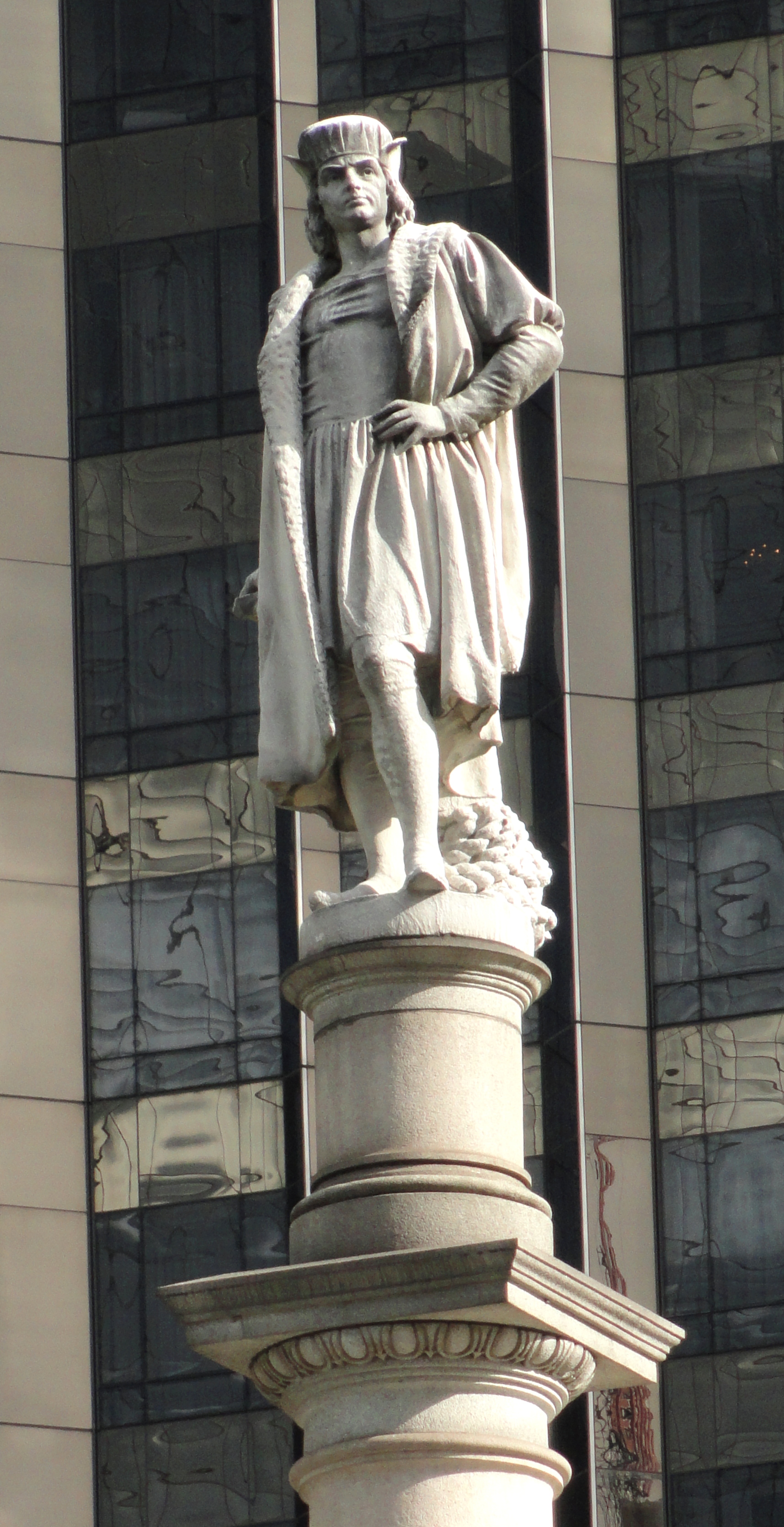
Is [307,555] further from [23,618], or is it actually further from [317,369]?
[23,618]

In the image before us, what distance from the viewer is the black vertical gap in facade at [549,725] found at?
2822 cm

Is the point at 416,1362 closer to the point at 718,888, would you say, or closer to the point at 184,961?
the point at 718,888

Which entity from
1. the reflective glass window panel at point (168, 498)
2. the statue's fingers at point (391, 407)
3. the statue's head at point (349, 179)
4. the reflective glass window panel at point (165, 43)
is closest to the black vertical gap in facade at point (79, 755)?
the reflective glass window panel at point (168, 498)

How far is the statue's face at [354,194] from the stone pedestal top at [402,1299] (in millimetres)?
3744

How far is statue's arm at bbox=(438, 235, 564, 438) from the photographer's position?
1142cm

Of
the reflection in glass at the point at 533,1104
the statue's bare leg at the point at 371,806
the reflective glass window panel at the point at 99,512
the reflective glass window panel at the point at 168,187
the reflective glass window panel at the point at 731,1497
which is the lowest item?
the reflective glass window panel at the point at 731,1497

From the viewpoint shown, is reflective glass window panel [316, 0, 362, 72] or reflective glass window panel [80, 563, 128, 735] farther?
reflective glass window panel [316, 0, 362, 72]

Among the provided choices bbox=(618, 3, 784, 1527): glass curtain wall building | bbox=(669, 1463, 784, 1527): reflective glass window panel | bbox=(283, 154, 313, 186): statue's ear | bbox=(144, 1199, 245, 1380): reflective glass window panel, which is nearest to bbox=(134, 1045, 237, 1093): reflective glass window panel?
bbox=(144, 1199, 245, 1380): reflective glass window panel

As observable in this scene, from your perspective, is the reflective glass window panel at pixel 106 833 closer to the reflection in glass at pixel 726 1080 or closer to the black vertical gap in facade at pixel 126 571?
the black vertical gap in facade at pixel 126 571

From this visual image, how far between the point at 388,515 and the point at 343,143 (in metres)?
1.41

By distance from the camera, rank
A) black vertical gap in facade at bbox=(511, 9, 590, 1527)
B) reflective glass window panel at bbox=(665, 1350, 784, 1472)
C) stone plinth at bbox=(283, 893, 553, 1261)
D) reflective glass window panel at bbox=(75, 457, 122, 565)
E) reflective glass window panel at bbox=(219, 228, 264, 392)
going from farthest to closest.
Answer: reflective glass window panel at bbox=(219, 228, 264, 392) → reflective glass window panel at bbox=(75, 457, 122, 565) → black vertical gap in facade at bbox=(511, 9, 590, 1527) → reflective glass window panel at bbox=(665, 1350, 784, 1472) → stone plinth at bbox=(283, 893, 553, 1261)

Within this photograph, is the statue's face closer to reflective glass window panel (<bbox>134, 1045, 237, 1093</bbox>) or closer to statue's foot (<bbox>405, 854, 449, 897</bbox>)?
statue's foot (<bbox>405, 854, 449, 897</bbox>)

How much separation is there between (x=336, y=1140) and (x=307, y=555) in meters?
1.99

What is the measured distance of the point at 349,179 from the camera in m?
11.7
